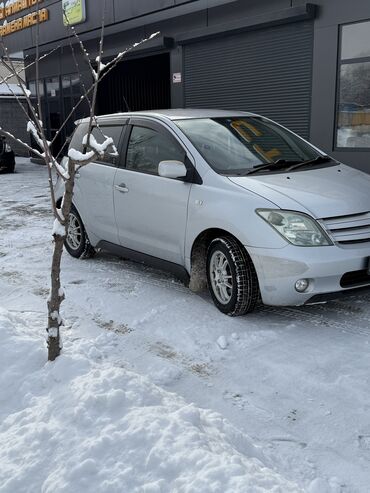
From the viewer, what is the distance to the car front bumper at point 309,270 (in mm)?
4023

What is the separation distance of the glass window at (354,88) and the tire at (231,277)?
6.31 meters

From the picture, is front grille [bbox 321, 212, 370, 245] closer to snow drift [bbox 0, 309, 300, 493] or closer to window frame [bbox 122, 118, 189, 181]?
window frame [bbox 122, 118, 189, 181]

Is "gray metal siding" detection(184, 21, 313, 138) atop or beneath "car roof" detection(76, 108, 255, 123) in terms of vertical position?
atop

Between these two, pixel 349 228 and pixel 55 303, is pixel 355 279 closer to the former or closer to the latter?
pixel 349 228

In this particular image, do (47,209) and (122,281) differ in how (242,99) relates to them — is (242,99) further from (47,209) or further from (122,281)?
(122,281)

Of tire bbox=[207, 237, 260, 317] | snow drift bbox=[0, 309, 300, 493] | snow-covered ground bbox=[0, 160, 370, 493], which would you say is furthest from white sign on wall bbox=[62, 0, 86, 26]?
snow drift bbox=[0, 309, 300, 493]

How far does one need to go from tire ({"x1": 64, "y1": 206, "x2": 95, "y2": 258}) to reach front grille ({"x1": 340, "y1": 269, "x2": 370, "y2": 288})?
3182mm

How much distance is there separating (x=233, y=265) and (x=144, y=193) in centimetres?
131

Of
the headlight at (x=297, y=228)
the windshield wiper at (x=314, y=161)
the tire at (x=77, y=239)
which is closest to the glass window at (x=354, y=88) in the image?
the windshield wiper at (x=314, y=161)

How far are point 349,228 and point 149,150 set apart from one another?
210 centimetres

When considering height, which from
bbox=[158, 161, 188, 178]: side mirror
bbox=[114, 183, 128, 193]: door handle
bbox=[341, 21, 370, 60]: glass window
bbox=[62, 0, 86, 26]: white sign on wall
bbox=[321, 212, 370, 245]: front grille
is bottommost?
bbox=[321, 212, 370, 245]: front grille

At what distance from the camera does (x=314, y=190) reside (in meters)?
4.36

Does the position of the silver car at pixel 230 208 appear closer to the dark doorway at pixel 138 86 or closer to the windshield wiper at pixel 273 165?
the windshield wiper at pixel 273 165

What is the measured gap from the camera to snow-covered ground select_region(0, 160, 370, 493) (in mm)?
2287
